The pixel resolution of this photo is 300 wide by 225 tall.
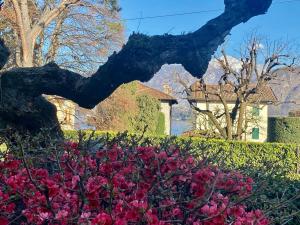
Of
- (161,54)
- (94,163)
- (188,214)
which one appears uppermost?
(161,54)

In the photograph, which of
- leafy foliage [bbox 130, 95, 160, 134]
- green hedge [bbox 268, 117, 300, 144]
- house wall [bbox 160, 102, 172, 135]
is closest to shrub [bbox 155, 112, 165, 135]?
leafy foliage [bbox 130, 95, 160, 134]

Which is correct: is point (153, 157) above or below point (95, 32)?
below

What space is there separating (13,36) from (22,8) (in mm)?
1899

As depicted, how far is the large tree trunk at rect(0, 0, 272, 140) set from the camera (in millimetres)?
4223

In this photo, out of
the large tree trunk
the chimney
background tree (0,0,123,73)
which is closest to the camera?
the large tree trunk

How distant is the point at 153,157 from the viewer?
311 centimetres

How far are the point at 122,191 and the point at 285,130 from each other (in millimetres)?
24048

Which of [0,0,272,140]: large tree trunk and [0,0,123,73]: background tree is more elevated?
[0,0,123,73]: background tree

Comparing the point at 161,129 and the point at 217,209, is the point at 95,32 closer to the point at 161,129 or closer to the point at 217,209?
the point at 161,129

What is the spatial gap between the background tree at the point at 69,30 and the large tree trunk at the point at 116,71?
1606cm

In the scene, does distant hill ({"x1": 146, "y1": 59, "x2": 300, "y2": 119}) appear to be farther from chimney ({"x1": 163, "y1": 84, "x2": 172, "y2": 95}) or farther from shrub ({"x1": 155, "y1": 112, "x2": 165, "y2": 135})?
shrub ({"x1": 155, "y1": 112, "x2": 165, "y2": 135})

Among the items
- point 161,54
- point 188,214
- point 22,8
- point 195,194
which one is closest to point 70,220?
point 188,214

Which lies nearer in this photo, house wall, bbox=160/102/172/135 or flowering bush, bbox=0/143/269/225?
A: flowering bush, bbox=0/143/269/225

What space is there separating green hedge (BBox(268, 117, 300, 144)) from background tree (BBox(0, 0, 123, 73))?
10.3m
